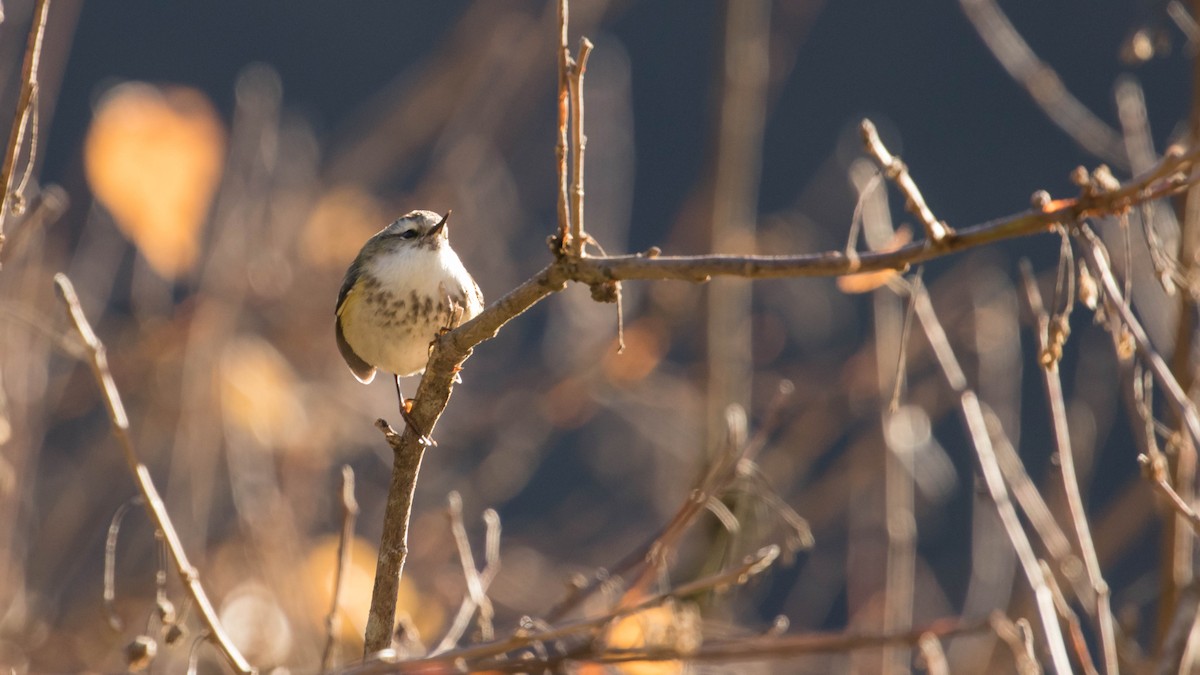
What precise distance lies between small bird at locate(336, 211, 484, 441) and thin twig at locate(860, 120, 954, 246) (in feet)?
5.90

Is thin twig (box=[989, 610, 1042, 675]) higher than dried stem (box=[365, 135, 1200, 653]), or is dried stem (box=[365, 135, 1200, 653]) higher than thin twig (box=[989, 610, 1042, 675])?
dried stem (box=[365, 135, 1200, 653])

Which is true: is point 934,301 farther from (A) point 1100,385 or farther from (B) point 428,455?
(B) point 428,455

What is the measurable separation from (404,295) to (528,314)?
5967mm

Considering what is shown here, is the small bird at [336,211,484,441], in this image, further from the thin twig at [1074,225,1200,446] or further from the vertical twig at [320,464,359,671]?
the thin twig at [1074,225,1200,446]

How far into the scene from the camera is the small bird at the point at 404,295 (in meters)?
3.85

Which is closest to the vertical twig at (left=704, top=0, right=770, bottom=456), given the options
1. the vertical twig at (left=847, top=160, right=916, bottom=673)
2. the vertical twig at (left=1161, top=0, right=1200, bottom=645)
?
the vertical twig at (left=847, top=160, right=916, bottom=673)

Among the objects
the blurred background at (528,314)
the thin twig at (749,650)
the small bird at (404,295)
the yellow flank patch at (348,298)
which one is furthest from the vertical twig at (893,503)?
the thin twig at (749,650)

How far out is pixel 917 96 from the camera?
10258 mm

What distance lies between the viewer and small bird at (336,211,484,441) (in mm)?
3854

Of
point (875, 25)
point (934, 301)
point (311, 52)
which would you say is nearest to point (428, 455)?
point (934, 301)

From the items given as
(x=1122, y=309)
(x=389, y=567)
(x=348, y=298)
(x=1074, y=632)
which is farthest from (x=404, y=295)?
(x=1122, y=309)

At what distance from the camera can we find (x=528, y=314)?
32.3 ft

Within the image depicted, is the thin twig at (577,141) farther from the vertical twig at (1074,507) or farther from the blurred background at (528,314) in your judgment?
the blurred background at (528,314)

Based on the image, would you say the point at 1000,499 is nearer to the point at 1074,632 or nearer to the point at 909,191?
the point at 1074,632
